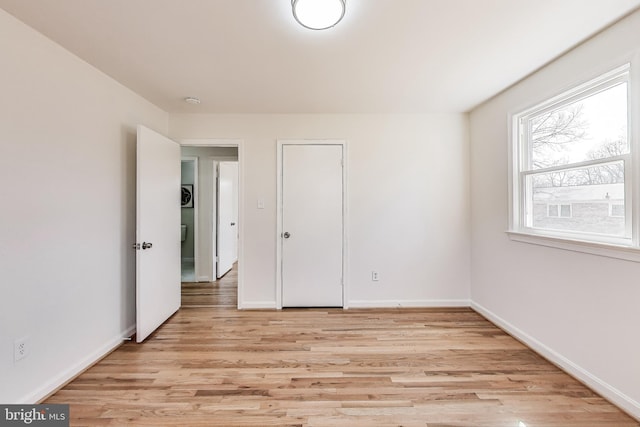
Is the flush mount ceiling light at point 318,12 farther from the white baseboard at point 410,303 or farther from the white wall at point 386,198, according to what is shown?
the white baseboard at point 410,303

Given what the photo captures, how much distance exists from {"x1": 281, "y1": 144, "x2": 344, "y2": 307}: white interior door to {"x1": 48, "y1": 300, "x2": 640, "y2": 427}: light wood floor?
0.56 metres

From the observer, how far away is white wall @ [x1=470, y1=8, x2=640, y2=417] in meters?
1.67

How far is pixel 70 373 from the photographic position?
6.39ft

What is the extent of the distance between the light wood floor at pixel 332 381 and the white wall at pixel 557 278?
0.66 feet

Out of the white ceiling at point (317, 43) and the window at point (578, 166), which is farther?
the window at point (578, 166)

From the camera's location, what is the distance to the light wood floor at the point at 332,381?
1.62 metres

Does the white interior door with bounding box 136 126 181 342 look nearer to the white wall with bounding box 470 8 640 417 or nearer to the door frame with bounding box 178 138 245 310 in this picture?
the door frame with bounding box 178 138 245 310

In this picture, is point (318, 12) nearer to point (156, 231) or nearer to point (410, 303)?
point (156, 231)

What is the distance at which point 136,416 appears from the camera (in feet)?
5.32

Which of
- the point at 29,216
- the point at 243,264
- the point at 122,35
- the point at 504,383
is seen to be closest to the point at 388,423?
the point at 504,383

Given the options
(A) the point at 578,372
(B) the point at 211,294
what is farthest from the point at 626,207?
(B) the point at 211,294

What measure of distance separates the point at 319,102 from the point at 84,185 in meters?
2.19

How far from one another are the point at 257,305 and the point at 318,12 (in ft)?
9.56

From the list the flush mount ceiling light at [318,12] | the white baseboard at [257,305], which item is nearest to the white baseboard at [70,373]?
the white baseboard at [257,305]
